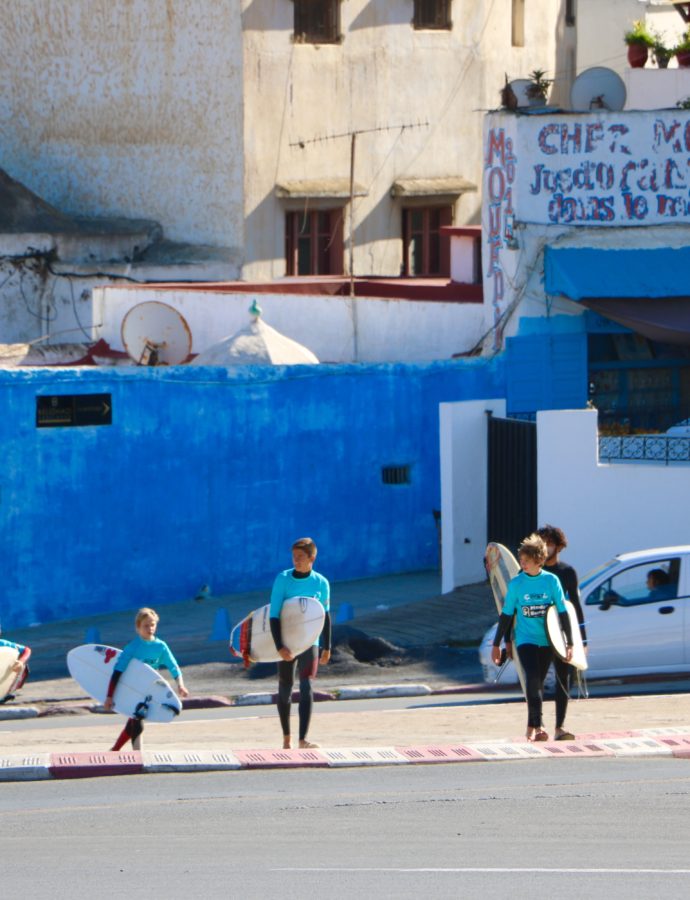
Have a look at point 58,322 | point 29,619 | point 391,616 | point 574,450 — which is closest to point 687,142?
point 574,450

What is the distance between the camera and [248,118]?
35.3 m

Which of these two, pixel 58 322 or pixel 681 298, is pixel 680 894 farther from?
pixel 58 322

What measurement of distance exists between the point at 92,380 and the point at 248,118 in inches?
565

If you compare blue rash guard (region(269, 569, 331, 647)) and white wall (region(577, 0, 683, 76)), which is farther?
white wall (region(577, 0, 683, 76))

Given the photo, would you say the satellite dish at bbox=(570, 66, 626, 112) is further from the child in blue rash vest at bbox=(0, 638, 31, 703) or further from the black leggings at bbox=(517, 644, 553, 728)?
the black leggings at bbox=(517, 644, 553, 728)

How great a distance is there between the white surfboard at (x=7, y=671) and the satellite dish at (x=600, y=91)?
13.1 m

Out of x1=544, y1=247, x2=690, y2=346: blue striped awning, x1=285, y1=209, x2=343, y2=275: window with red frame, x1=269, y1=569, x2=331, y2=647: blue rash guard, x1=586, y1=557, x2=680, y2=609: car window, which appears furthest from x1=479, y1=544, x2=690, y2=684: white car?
x1=285, y1=209, x2=343, y2=275: window with red frame

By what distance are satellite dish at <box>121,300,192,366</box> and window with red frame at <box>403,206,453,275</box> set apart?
41.8 feet

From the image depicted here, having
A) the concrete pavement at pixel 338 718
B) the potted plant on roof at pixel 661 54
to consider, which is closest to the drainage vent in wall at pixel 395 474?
the concrete pavement at pixel 338 718

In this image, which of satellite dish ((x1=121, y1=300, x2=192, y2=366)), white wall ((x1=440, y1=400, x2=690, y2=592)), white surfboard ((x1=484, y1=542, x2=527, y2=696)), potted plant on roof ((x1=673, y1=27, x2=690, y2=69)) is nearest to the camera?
white surfboard ((x1=484, y1=542, x2=527, y2=696))

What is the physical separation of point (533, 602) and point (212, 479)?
1090cm

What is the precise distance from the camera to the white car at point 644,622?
Result: 53.5 feet

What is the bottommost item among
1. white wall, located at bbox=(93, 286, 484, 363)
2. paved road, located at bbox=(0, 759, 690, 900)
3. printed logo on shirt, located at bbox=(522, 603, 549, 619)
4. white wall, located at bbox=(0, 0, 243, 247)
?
paved road, located at bbox=(0, 759, 690, 900)

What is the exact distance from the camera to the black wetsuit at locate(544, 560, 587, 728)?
521 inches
